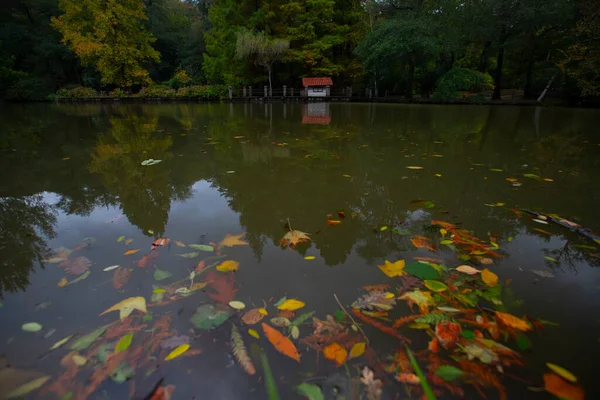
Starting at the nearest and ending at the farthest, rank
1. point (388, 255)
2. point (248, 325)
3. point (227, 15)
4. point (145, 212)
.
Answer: point (248, 325) < point (388, 255) < point (145, 212) < point (227, 15)

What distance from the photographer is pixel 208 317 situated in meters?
1.42

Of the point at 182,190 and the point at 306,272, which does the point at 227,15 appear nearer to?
the point at 182,190

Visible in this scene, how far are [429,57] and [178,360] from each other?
21.8 metres

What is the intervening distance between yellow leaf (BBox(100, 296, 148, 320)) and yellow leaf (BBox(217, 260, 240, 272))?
0.43 metres

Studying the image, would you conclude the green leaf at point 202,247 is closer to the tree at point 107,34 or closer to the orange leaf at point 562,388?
the orange leaf at point 562,388

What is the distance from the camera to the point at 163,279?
170cm

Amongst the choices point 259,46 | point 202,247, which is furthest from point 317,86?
point 202,247

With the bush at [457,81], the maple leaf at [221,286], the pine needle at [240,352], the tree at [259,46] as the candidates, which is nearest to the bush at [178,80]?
the tree at [259,46]

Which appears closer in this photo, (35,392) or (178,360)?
(35,392)

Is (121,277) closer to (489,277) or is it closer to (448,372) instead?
(448,372)

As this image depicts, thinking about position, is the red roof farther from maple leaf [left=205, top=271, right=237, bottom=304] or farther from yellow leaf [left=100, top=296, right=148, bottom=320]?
yellow leaf [left=100, top=296, right=148, bottom=320]

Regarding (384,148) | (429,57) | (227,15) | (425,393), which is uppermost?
(227,15)

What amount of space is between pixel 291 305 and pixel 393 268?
69 cm

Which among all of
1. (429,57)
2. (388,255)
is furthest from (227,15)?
(388,255)
